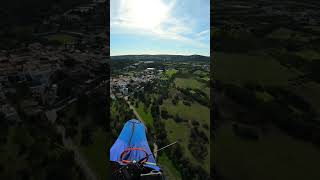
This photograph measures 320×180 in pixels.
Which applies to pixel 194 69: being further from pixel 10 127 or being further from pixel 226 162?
pixel 10 127

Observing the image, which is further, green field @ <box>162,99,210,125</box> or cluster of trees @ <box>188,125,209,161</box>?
green field @ <box>162,99,210,125</box>

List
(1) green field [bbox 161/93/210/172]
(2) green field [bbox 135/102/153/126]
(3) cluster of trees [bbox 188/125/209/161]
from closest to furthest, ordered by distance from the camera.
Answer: (3) cluster of trees [bbox 188/125/209/161] → (1) green field [bbox 161/93/210/172] → (2) green field [bbox 135/102/153/126]

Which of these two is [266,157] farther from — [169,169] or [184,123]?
[184,123]

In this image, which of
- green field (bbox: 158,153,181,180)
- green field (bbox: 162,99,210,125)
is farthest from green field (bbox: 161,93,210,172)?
green field (bbox: 158,153,181,180)

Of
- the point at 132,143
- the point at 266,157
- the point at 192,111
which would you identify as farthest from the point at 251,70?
the point at 192,111

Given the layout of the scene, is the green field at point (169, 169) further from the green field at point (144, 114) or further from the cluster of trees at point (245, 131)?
the cluster of trees at point (245, 131)

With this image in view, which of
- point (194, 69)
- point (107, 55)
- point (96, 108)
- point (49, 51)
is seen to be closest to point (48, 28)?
point (49, 51)

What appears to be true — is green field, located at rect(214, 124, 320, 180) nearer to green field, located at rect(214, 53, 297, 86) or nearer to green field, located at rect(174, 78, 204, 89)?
green field, located at rect(214, 53, 297, 86)

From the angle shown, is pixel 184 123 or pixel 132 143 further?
pixel 184 123
